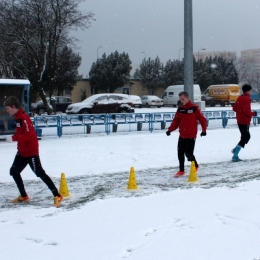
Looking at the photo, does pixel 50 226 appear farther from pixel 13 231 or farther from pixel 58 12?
pixel 58 12

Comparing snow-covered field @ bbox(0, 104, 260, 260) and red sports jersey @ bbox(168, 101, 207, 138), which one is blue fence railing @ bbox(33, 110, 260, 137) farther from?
red sports jersey @ bbox(168, 101, 207, 138)

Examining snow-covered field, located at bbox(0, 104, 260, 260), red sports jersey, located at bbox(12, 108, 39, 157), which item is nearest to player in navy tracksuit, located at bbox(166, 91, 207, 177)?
snow-covered field, located at bbox(0, 104, 260, 260)

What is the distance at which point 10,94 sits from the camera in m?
17.1

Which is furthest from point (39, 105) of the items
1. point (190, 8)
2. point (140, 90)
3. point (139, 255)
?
point (139, 255)

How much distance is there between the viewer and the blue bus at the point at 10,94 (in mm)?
16153

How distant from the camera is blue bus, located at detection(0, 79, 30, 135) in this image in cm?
1615

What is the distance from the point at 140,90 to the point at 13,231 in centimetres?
5977

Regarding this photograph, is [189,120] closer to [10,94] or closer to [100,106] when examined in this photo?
[10,94]

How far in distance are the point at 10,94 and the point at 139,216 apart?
41.9 ft

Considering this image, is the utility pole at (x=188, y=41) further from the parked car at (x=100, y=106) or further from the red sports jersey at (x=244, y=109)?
the parked car at (x=100, y=106)

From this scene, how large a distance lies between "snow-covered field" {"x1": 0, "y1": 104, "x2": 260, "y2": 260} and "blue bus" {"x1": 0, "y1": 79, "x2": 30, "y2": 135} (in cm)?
621

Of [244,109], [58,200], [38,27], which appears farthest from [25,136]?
[38,27]

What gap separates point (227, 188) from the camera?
22.9 ft

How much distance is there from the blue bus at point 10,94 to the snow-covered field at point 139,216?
20.4 feet
